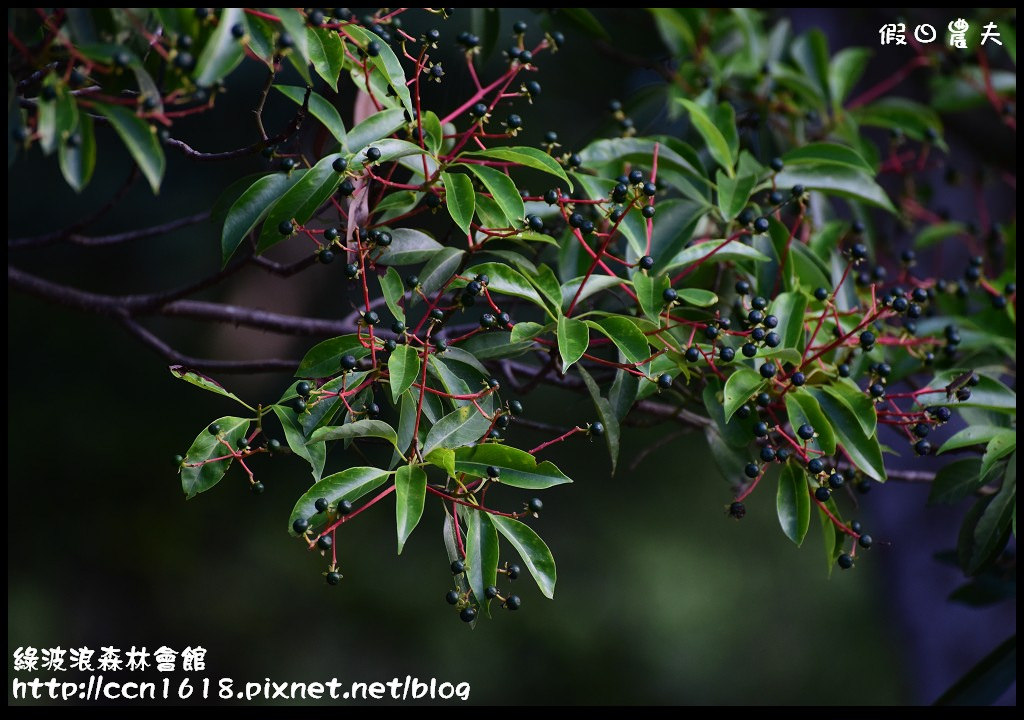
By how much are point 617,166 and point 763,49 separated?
72cm

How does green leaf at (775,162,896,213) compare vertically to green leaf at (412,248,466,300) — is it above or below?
above

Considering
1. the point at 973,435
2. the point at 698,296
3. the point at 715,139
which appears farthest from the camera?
the point at 715,139

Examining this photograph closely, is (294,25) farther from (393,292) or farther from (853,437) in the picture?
(853,437)

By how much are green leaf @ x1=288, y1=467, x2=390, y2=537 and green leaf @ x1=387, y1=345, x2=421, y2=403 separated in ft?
0.29

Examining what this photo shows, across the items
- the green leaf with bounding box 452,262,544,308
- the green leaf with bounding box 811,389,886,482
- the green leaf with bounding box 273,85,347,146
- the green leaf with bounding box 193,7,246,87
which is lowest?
the green leaf with bounding box 811,389,886,482

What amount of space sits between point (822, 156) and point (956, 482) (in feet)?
1.69

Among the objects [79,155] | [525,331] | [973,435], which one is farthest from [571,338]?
[973,435]

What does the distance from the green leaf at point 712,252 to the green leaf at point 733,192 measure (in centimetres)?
7

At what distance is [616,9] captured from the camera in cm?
206

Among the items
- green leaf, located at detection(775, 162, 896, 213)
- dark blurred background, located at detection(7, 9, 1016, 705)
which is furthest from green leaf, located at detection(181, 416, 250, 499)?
dark blurred background, located at detection(7, 9, 1016, 705)

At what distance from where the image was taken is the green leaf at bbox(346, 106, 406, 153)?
1086 millimetres

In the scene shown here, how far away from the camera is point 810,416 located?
3.78 feet

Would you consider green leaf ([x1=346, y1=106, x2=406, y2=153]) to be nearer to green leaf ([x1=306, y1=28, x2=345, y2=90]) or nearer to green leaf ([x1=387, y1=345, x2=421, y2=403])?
green leaf ([x1=306, y1=28, x2=345, y2=90])

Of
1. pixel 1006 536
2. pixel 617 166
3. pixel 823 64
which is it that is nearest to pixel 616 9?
pixel 823 64
